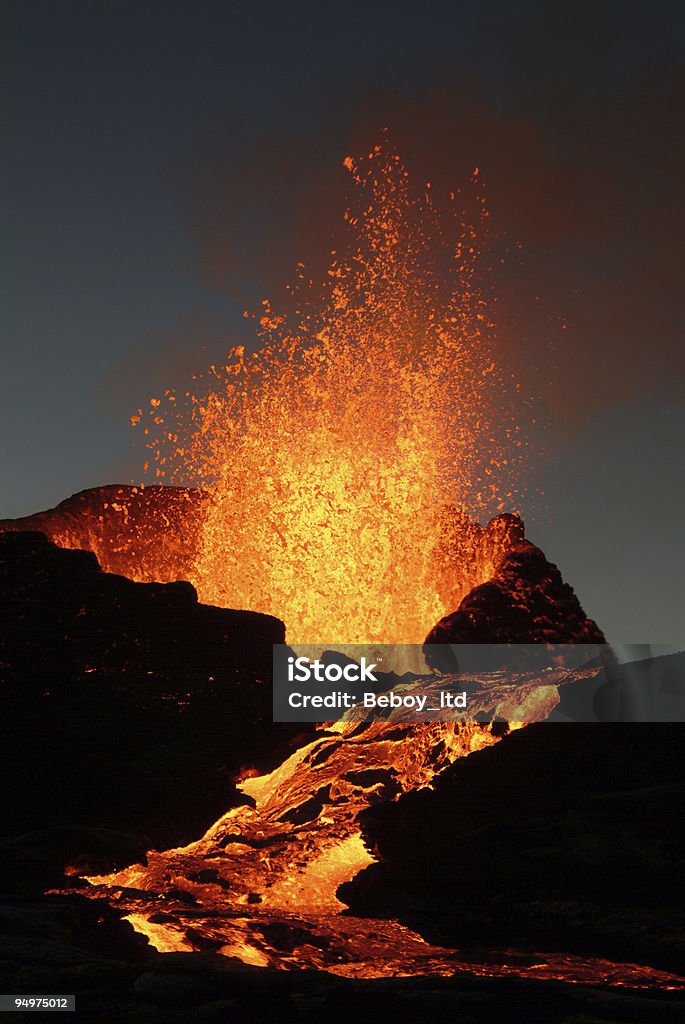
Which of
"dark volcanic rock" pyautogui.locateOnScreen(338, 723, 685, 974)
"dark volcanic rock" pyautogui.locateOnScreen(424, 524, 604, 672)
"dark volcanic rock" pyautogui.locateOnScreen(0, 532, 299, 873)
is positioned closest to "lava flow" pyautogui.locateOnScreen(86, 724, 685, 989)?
"dark volcanic rock" pyautogui.locateOnScreen(338, 723, 685, 974)

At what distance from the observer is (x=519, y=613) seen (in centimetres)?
2062

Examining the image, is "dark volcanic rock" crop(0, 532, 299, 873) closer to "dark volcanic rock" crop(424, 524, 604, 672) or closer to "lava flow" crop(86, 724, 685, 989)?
"lava flow" crop(86, 724, 685, 989)

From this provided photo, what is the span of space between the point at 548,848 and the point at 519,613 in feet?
24.9

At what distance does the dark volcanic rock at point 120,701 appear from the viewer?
47.8 ft

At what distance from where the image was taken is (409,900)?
13.5 metres

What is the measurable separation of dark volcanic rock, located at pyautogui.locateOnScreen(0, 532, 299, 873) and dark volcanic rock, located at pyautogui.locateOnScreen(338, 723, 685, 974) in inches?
108

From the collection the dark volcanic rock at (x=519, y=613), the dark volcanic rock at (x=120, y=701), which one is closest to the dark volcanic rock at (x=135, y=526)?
the dark volcanic rock at (x=120, y=701)

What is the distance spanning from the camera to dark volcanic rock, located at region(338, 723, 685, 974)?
12164mm

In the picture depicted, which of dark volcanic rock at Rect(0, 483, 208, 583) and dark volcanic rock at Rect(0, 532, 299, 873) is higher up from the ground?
dark volcanic rock at Rect(0, 483, 208, 583)

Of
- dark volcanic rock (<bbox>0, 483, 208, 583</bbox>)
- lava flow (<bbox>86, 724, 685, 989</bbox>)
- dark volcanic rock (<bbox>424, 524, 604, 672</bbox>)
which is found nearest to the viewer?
lava flow (<bbox>86, 724, 685, 989</bbox>)

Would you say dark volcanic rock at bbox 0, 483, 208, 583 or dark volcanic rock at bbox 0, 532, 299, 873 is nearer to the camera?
dark volcanic rock at bbox 0, 532, 299, 873

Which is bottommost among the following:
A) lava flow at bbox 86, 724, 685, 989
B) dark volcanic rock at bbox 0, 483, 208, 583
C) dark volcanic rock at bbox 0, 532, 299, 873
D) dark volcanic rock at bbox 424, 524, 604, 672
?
lava flow at bbox 86, 724, 685, 989

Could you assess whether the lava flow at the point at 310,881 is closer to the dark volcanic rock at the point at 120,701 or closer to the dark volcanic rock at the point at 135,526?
the dark volcanic rock at the point at 120,701

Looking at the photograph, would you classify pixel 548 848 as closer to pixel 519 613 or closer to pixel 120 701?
pixel 120 701
